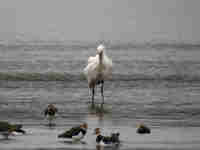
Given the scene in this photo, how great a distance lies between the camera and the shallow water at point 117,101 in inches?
576

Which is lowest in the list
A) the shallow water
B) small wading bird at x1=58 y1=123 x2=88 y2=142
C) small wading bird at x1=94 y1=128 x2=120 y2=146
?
small wading bird at x1=94 y1=128 x2=120 y2=146

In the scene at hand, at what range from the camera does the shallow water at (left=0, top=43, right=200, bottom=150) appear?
14.6 m

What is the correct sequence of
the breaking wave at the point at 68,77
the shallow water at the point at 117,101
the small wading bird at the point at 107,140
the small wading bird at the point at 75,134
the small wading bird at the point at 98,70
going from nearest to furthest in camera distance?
the small wading bird at the point at 107,140 → the small wading bird at the point at 75,134 → the shallow water at the point at 117,101 → the small wading bird at the point at 98,70 → the breaking wave at the point at 68,77

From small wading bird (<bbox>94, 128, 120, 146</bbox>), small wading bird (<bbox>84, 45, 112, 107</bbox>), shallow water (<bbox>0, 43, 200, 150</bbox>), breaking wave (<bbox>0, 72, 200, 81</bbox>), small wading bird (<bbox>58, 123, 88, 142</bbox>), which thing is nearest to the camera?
small wading bird (<bbox>94, 128, 120, 146</bbox>)

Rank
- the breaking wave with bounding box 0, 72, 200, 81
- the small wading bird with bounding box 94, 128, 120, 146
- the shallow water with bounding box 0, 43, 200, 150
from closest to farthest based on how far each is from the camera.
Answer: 1. the small wading bird with bounding box 94, 128, 120, 146
2. the shallow water with bounding box 0, 43, 200, 150
3. the breaking wave with bounding box 0, 72, 200, 81

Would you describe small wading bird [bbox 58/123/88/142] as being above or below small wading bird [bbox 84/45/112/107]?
below

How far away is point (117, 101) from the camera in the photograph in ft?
69.2

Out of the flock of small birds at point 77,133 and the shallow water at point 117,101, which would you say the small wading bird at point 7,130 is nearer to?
the flock of small birds at point 77,133

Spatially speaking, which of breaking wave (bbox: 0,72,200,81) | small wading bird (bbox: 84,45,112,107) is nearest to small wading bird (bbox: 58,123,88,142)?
small wading bird (bbox: 84,45,112,107)

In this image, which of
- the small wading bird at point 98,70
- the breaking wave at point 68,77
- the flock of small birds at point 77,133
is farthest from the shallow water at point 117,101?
the small wading bird at point 98,70

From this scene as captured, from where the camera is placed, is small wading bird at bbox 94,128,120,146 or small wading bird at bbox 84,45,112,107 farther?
small wading bird at bbox 84,45,112,107

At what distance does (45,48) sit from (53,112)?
26.7 meters

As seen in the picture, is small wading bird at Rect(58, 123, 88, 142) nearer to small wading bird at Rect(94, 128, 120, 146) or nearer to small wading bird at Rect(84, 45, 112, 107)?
small wading bird at Rect(94, 128, 120, 146)

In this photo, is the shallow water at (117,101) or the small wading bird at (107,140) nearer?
the small wading bird at (107,140)
